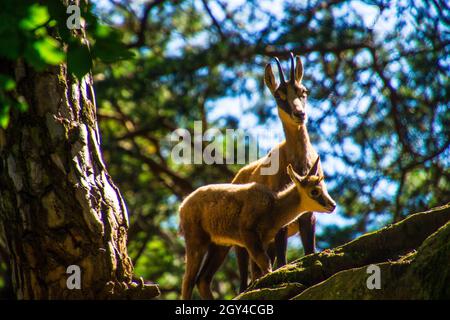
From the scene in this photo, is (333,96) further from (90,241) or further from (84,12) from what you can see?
(84,12)

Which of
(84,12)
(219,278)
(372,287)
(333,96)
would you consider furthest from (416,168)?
(84,12)

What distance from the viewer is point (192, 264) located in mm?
8922

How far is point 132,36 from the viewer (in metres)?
20.6

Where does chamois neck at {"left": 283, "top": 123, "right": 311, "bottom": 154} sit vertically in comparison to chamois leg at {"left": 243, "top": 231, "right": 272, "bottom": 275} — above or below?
above

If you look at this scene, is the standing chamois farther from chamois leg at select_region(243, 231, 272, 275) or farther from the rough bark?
the rough bark

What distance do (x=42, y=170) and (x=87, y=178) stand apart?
0.36 metres

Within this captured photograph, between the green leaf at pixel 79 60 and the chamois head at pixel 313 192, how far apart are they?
5166mm

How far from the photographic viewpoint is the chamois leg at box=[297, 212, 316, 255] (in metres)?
9.41

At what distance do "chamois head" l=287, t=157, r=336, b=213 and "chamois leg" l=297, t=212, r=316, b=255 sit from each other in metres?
0.64

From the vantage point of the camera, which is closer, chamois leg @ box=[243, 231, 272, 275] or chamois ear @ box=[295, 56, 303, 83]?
chamois leg @ box=[243, 231, 272, 275]

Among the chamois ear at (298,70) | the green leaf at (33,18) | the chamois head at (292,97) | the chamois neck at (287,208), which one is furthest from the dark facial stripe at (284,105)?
the green leaf at (33,18)

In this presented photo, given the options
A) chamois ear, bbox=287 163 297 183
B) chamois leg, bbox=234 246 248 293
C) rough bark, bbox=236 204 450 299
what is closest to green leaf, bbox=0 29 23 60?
rough bark, bbox=236 204 450 299

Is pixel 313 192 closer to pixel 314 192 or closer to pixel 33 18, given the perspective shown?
pixel 314 192

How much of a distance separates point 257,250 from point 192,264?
36.2 inches
